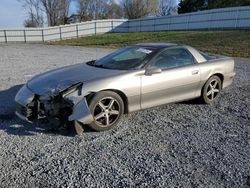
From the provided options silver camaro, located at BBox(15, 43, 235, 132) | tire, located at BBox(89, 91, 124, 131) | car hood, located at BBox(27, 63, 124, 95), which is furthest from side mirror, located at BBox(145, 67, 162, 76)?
tire, located at BBox(89, 91, 124, 131)

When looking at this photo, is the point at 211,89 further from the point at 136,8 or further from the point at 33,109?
the point at 136,8

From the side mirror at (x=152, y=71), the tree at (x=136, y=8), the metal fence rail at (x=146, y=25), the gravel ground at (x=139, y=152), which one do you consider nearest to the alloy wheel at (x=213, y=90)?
the gravel ground at (x=139, y=152)

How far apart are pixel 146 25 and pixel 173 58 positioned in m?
33.0

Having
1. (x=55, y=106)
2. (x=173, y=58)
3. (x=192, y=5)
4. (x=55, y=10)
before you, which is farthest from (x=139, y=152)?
(x=55, y=10)

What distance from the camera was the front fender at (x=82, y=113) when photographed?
4.13 metres

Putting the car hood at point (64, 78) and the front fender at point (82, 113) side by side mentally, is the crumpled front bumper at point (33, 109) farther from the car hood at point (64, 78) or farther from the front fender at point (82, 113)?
the car hood at point (64, 78)

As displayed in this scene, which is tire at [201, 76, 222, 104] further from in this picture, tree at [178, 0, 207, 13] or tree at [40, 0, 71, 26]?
tree at [40, 0, 71, 26]

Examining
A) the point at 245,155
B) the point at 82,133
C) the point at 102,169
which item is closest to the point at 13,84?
the point at 82,133

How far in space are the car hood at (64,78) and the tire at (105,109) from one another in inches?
13.8

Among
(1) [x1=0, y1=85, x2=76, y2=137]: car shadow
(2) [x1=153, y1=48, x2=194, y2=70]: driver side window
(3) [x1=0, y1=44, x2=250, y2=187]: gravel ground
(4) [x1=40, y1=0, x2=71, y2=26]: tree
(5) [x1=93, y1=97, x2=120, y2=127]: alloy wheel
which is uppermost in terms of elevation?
(4) [x1=40, y1=0, x2=71, y2=26]: tree

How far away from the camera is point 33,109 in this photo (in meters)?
4.43

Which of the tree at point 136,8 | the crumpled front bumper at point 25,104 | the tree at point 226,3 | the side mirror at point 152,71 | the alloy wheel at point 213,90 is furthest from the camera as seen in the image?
the tree at point 136,8

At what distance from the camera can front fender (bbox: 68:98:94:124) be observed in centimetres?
413

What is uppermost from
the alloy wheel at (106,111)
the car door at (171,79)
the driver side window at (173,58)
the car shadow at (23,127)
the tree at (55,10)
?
the tree at (55,10)
